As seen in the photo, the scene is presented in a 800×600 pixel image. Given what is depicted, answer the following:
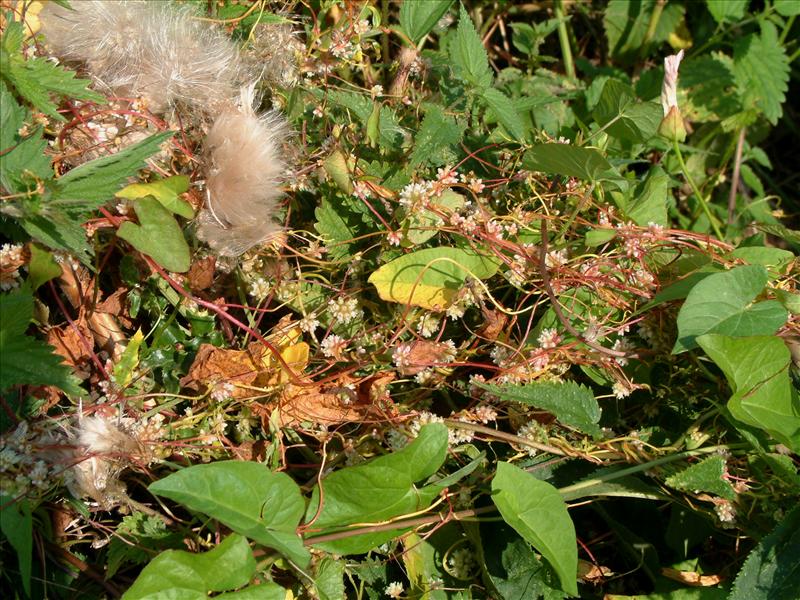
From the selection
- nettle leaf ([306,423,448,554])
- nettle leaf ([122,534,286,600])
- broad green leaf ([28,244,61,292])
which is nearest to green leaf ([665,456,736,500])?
nettle leaf ([306,423,448,554])

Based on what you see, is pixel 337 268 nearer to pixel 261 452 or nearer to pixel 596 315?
pixel 261 452

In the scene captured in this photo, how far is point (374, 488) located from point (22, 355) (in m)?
0.57

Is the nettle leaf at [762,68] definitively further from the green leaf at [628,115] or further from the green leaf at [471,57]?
the green leaf at [471,57]

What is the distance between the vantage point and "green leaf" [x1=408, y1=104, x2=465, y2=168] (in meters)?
1.51

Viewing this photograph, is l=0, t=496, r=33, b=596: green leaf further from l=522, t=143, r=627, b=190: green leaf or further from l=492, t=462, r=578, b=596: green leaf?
l=522, t=143, r=627, b=190: green leaf

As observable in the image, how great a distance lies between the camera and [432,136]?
1522 millimetres

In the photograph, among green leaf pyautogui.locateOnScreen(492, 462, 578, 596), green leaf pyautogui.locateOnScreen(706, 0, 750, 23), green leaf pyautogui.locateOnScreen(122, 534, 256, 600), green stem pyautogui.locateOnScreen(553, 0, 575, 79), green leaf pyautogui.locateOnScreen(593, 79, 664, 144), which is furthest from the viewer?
green stem pyautogui.locateOnScreen(553, 0, 575, 79)

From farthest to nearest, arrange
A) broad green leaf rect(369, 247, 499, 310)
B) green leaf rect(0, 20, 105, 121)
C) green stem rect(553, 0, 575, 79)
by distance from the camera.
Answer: green stem rect(553, 0, 575, 79)
broad green leaf rect(369, 247, 499, 310)
green leaf rect(0, 20, 105, 121)

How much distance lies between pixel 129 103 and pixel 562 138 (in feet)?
3.10

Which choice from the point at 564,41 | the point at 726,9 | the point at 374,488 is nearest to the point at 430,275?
the point at 374,488

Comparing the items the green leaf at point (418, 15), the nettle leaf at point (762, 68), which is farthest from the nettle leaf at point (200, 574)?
the nettle leaf at point (762, 68)

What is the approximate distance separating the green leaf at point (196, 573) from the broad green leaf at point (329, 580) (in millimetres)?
176

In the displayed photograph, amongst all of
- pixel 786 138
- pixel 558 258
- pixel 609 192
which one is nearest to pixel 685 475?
pixel 558 258

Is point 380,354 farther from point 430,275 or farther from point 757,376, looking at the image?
point 757,376
